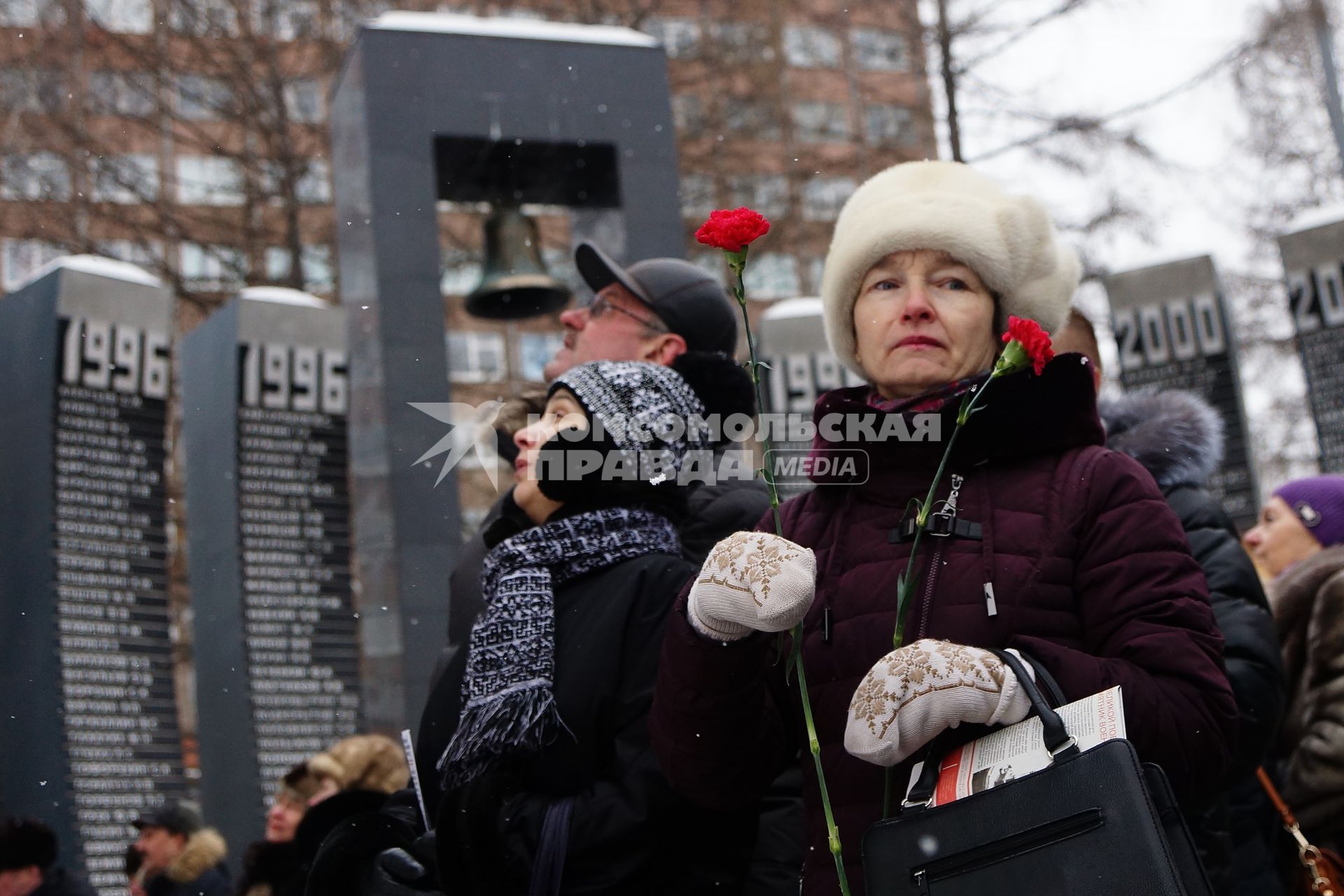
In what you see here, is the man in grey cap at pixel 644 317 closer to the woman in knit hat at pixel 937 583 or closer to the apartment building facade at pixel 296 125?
the woman in knit hat at pixel 937 583

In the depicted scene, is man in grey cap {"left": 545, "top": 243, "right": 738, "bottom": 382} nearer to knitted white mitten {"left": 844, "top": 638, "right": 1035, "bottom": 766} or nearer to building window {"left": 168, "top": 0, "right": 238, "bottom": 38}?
knitted white mitten {"left": 844, "top": 638, "right": 1035, "bottom": 766}

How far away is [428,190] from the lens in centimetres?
723

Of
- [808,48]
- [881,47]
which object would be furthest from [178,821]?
[808,48]

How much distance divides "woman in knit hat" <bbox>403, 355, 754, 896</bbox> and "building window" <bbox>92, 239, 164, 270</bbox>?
11709 mm

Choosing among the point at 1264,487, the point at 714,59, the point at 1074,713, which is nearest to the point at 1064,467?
the point at 1074,713

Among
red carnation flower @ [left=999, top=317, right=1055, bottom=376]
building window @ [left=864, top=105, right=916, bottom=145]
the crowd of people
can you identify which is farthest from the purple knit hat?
building window @ [left=864, top=105, right=916, bottom=145]

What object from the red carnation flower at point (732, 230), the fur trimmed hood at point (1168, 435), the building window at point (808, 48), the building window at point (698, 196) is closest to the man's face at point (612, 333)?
the fur trimmed hood at point (1168, 435)

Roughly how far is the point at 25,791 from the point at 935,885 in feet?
20.5

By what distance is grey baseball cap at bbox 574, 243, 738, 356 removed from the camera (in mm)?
3885

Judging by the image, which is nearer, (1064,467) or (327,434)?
(1064,467)

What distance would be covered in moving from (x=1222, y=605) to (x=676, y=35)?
15173mm

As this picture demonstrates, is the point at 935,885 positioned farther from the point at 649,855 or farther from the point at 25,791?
the point at 25,791

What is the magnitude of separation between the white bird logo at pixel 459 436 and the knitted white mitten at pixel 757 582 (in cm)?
378

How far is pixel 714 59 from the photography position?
16.5 meters
